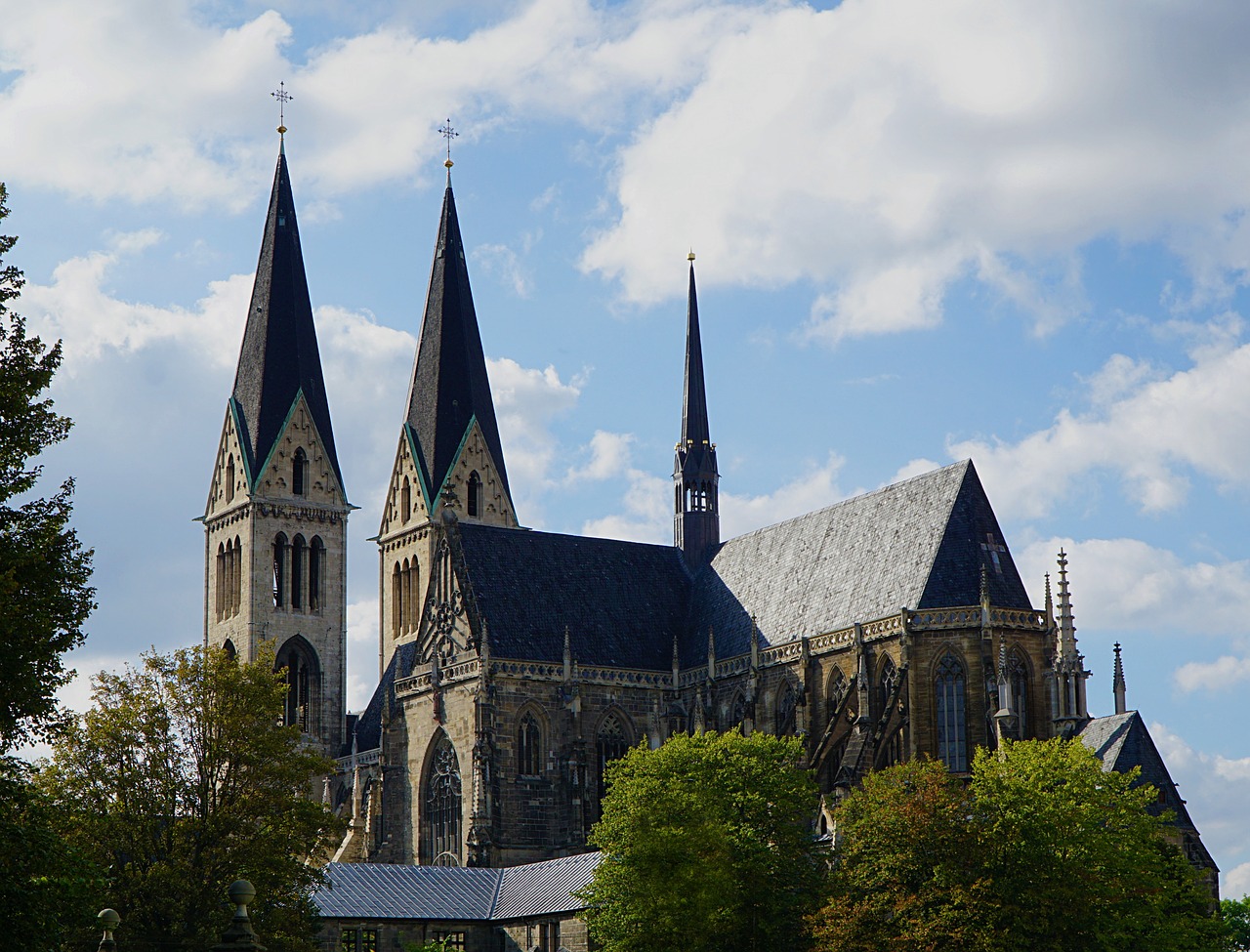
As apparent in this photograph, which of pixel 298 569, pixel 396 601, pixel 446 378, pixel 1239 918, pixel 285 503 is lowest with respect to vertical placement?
pixel 1239 918

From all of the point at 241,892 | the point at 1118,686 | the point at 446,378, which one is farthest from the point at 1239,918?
the point at 241,892

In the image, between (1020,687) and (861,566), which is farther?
(861,566)

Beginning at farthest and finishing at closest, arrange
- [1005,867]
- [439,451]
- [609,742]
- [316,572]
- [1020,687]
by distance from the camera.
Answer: [316,572] < [439,451] < [609,742] < [1020,687] < [1005,867]

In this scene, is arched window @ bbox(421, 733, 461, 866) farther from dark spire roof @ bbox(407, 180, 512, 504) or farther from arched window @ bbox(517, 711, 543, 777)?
dark spire roof @ bbox(407, 180, 512, 504)

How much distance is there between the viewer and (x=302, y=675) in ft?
353

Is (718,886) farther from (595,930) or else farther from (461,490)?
(461,490)

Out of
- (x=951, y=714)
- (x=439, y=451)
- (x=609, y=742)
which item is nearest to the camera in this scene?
(x=951, y=714)

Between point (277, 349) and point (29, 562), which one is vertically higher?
point (277, 349)

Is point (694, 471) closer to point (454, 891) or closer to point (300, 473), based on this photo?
point (300, 473)

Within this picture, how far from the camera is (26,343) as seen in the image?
32875 millimetres

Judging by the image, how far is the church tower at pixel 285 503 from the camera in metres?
107

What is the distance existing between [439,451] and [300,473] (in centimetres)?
830

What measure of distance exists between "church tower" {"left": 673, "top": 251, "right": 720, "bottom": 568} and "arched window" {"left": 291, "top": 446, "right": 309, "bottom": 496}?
69.5 ft

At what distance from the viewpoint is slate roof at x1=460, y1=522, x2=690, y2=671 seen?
3189 inches
